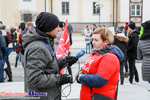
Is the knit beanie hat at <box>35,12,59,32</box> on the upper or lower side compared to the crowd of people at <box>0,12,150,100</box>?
upper

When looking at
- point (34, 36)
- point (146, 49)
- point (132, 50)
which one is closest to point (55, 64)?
point (34, 36)

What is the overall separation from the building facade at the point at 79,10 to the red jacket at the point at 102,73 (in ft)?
106

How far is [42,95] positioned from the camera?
242 centimetres

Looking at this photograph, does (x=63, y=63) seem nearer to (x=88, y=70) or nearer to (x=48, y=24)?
(x=88, y=70)

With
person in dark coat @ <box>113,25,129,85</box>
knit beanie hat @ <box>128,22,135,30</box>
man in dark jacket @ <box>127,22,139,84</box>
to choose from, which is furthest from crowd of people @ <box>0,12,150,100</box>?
knit beanie hat @ <box>128,22,135,30</box>

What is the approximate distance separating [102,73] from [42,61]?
696 mm

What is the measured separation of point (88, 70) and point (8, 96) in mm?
1152

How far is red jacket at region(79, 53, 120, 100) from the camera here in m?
2.57

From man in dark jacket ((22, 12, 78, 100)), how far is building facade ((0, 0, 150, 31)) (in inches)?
1277

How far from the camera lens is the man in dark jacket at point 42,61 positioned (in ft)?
7.57

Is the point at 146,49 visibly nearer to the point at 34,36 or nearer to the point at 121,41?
the point at 121,41

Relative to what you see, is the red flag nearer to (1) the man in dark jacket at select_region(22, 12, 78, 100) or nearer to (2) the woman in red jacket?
(2) the woman in red jacket

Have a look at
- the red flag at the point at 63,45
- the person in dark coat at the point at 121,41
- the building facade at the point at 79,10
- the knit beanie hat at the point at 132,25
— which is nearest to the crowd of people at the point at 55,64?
the red flag at the point at 63,45

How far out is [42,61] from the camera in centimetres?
234
